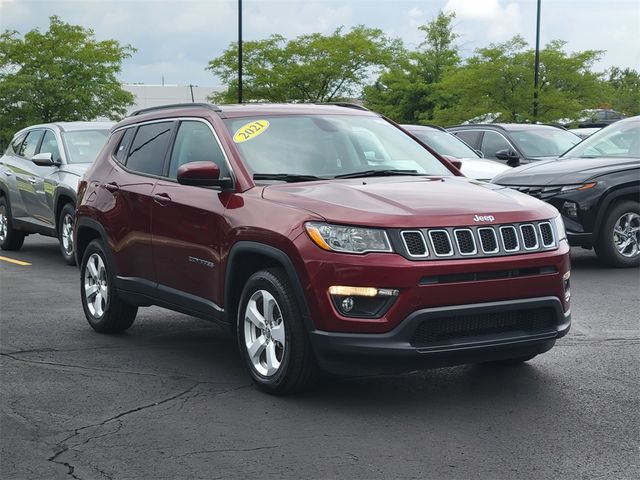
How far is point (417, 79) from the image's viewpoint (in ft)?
160

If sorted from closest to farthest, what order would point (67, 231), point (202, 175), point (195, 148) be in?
point (202, 175) → point (195, 148) → point (67, 231)

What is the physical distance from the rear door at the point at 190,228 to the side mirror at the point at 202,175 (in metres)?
0.11

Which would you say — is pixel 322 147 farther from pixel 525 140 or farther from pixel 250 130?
pixel 525 140

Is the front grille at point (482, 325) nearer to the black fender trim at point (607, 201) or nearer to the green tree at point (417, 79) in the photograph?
the black fender trim at point (607, 201)

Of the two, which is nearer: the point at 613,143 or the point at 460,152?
the point at 613,143

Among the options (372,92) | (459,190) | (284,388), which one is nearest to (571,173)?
(459,190)

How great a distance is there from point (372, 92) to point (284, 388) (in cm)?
4457

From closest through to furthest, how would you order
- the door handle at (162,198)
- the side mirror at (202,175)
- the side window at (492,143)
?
the side mirror at (202,175) < the door handle at (162,198) < the side window at (492,143)

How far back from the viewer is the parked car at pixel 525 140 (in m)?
17.3

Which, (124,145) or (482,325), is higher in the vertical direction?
(124,145)

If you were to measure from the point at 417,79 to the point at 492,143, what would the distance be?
3138cm

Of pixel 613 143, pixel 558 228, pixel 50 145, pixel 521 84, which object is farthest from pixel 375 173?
pixel 521 84

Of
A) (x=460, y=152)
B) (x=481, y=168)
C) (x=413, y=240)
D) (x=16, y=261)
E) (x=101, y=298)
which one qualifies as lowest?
(x=16, y=261)

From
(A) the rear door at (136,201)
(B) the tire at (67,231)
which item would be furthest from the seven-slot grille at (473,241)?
(B) the tire at (67,231)
